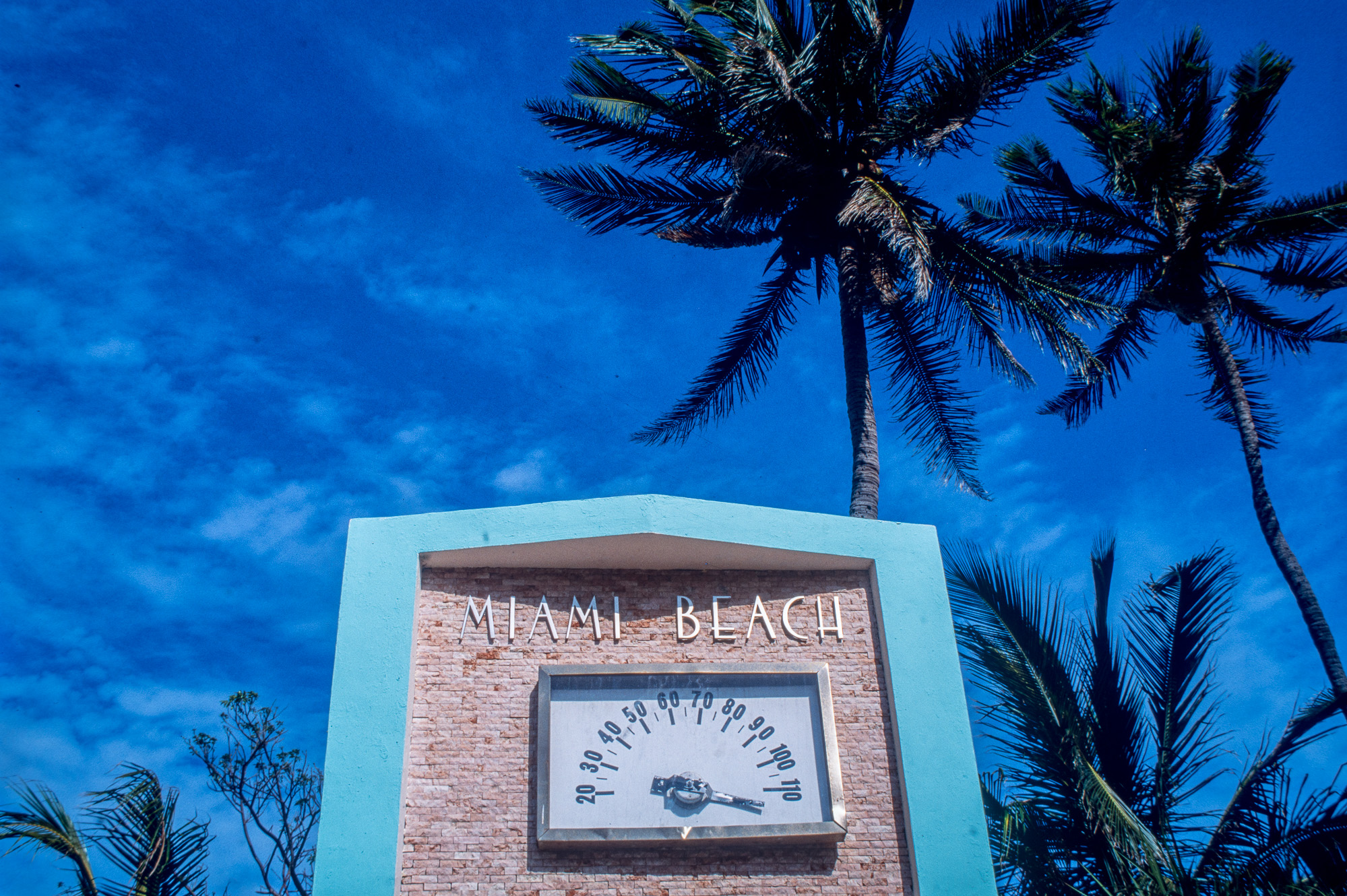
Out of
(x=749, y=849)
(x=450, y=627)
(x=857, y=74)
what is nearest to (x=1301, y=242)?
(x=857, y=74)

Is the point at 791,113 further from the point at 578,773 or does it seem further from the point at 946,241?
the point at 578,773

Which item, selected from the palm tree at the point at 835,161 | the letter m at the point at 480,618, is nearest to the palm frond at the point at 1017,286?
the palm tree at the point at 835,161

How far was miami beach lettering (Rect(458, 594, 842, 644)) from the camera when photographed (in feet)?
33.9

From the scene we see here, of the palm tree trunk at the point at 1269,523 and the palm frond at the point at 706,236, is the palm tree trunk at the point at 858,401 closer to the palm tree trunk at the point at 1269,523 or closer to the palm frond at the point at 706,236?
the palm frond at the point at 706,236

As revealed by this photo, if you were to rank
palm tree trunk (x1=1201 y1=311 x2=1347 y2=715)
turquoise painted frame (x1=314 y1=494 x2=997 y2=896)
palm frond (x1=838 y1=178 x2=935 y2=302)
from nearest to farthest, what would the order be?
turquoise painted frame (x1=314 y1=494 x2=997 y2=896), palm tree trunk (x1=1201 y1=311 x2=1347 y2=715), palm frond (x1=838 y1=178 x2=935 y2=302)

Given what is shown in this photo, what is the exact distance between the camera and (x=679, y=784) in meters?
9.61

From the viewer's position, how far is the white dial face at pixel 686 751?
9516 mm

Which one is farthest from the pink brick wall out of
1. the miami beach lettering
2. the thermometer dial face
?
the thermometer dial face

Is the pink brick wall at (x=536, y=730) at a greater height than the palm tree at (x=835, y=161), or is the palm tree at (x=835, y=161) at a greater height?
the palm tree at (x=835, y=161)

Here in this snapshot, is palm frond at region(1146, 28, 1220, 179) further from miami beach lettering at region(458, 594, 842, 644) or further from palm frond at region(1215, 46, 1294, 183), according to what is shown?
miami beach lettering at region(458, 594, 842, 644)

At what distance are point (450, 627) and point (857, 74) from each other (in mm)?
9098

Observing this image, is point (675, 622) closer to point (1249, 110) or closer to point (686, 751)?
point (686, 751)

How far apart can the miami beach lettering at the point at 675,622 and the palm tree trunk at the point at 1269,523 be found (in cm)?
557

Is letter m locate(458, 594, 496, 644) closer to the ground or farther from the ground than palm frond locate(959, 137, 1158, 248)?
closer to the ground
